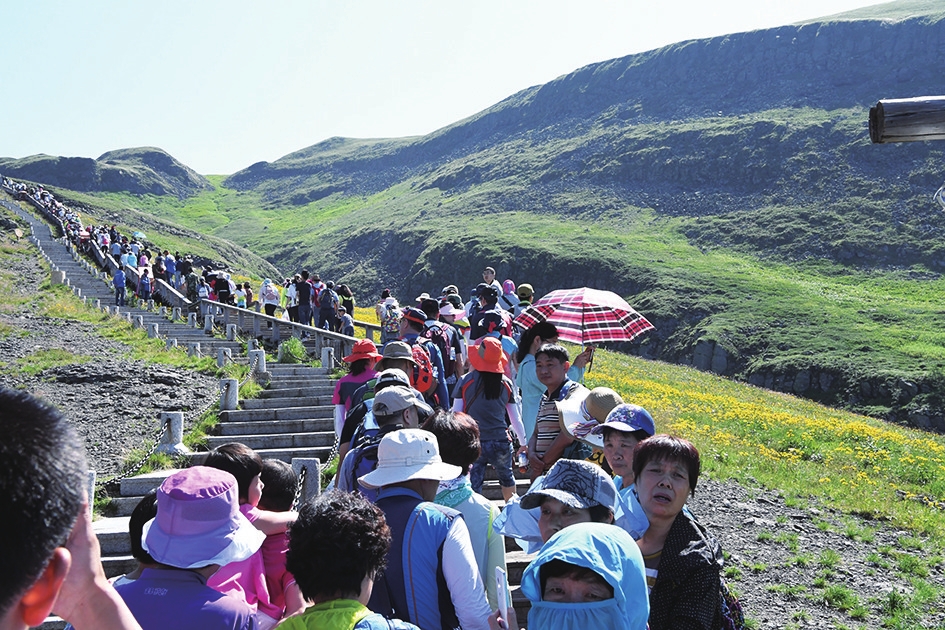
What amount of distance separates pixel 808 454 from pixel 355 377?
11.2m

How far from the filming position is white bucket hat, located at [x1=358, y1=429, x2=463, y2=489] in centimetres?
392

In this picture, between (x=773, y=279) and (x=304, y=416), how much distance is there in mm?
70174

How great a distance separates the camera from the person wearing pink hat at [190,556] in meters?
3.11

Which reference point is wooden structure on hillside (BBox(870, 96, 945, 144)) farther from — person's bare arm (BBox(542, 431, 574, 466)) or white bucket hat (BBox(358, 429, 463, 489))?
person's bare arm (BBox(542, 431, 574, 466))

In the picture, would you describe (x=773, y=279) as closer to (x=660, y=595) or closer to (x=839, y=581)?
(x=839, y=581)

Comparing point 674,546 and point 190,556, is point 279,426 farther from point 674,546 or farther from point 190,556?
point 674,546

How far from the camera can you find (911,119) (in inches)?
142

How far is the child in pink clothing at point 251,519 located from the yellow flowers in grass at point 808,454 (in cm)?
998

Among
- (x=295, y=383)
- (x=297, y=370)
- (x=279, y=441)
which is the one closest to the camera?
(x=279, y=441)

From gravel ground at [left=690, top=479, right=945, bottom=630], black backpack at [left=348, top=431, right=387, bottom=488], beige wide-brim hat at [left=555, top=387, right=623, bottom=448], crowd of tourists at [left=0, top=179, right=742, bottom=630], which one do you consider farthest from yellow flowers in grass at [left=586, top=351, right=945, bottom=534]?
black backpack at [left=348, top=431, right=387, bottom=488]

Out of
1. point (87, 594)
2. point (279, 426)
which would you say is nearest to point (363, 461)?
point (87, 594)

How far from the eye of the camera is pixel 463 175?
469 feet

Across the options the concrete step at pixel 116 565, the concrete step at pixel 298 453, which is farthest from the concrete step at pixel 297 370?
the concrete step at pixel 116 565

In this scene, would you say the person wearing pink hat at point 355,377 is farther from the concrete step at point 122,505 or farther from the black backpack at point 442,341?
the concrete step at point 122,505
